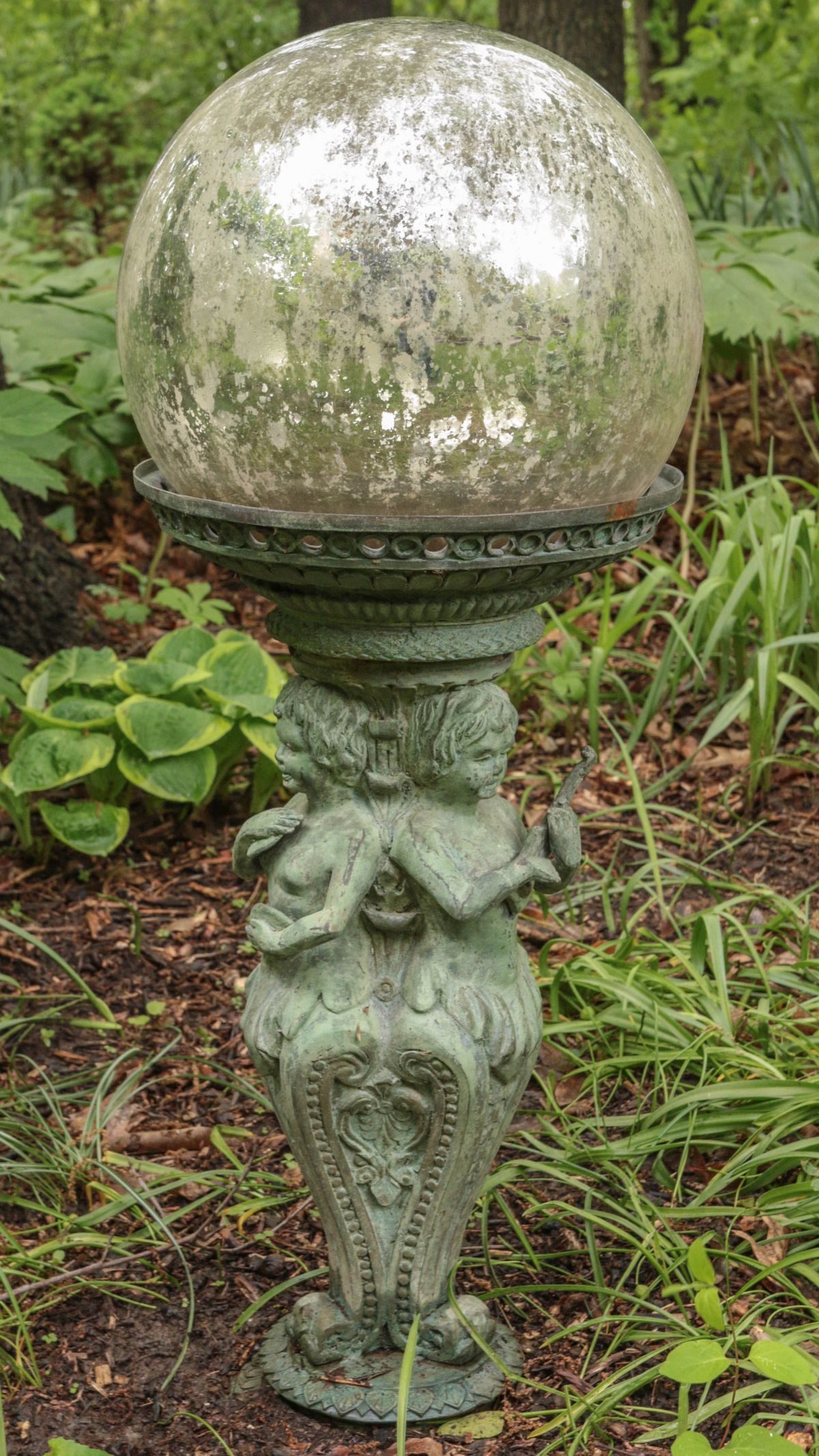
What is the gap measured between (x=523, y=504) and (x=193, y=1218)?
1618 mm

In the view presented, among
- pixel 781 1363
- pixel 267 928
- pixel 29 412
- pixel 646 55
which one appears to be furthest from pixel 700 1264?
pixel 646 55

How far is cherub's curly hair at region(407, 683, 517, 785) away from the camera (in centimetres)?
199

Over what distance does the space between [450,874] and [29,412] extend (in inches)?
72.8

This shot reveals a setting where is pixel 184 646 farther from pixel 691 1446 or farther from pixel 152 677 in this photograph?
pixel 691 1446

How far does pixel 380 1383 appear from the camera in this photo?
7.25 ft

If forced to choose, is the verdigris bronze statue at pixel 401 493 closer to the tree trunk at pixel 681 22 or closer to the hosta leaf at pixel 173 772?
the hosta leaf at pixel 173 772

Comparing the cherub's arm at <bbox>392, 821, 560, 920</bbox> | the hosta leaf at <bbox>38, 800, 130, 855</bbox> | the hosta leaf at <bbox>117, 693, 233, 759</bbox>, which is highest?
the cherub's arm at <bbox>392, 821, 560, 920</bbox>

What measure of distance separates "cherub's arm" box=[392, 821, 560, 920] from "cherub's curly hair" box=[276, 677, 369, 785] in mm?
124

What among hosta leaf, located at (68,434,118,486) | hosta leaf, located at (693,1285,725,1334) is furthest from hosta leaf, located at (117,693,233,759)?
hosta leaf, located at (693,1285,725,1334)

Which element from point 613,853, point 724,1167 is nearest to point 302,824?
point 724,1167

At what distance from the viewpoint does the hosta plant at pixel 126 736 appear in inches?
140

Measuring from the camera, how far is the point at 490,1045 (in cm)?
209

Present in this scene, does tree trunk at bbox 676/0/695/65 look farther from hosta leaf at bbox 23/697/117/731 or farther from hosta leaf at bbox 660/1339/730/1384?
hosta leaf at bbox 660/1339/730/1384

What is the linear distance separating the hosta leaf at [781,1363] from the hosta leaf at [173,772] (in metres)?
2.18
